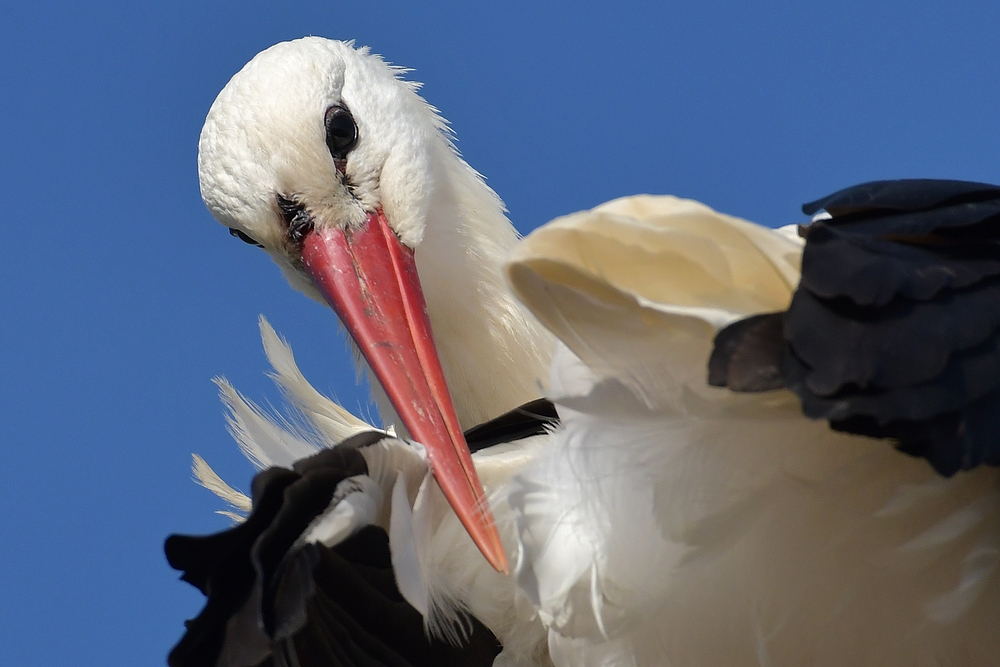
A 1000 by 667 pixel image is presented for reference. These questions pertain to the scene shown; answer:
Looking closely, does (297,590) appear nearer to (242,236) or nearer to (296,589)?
(296,589)

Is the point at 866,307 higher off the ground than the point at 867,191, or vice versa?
the point at 867,191

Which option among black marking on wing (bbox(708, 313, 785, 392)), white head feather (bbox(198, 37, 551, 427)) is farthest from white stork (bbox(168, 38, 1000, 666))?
white head feather (bbox(198, 37, 551, 427))

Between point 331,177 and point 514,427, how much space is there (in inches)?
29.6

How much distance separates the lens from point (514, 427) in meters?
2.42

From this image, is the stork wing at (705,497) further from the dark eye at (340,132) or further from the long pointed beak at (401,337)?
the dark eye at (340,132)

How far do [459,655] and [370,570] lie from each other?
0.85ft

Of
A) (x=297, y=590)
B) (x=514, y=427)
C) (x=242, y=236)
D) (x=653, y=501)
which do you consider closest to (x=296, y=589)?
(x=297, y=590)

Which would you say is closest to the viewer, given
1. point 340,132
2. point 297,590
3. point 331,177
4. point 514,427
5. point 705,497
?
point 705,497

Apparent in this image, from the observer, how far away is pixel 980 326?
1.41 metres

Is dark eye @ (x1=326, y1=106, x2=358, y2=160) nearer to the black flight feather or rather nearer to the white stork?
the white stork

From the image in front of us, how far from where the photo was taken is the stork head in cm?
262

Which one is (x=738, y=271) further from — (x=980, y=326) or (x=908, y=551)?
(x=908, y=551)

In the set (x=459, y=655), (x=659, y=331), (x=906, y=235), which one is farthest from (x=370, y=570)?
(x=906, y=235)

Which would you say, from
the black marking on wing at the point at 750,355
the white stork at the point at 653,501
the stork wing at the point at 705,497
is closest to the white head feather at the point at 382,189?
the white stork at the point at 653,501
